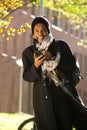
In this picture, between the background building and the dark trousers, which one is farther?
the background building

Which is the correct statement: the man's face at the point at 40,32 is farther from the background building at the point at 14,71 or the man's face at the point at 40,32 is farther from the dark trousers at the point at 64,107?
the background building at the point at 14,71

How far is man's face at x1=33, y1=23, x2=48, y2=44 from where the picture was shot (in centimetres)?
590

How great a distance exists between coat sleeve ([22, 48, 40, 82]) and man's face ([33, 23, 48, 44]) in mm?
229

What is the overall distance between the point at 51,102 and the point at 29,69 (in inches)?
17.0

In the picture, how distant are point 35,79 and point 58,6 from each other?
16192 mm

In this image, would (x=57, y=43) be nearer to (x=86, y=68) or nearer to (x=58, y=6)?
(x=58, y=6)

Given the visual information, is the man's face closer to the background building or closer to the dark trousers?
the dark trousers

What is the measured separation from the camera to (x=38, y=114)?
5.88m

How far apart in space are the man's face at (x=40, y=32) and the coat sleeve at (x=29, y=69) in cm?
23

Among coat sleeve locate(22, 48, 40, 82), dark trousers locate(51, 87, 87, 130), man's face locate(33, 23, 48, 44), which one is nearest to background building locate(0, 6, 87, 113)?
coat sleeve locate(22, 48, 40, 82)

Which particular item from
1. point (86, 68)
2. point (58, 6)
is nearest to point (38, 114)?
point (58, 6)

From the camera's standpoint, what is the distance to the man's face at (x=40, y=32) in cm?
590

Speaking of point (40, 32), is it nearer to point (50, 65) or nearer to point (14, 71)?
point (50, 65)

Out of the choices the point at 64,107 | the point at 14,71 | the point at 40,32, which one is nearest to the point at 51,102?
the point at 64,107
